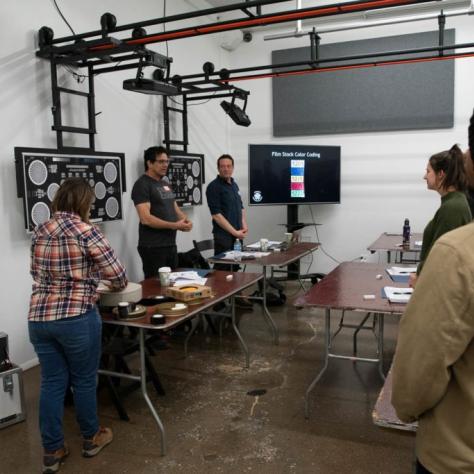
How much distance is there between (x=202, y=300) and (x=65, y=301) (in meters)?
0.84

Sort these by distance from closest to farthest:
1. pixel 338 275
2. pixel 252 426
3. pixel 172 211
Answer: pixel 252 426 → pixel 338 275 → pixel 172 211

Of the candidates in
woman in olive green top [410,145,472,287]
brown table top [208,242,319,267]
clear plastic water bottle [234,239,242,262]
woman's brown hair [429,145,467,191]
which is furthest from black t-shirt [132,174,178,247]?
woman's brown hair [429,145,467,191]

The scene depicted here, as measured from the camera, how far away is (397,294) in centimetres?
274

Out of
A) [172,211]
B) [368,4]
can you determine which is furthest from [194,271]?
[368,4]

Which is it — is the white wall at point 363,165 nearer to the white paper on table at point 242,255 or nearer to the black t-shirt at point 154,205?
the white paper on table at point 242,255

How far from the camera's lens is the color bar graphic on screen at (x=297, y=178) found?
5949 millimetres

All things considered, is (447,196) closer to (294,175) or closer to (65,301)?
(65,301)

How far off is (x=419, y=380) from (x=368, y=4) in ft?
8.36

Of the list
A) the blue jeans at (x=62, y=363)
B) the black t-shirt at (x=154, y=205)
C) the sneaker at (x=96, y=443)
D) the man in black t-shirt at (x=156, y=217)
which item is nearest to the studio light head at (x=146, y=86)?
the man in black t-shirt at (x=156, y=217)

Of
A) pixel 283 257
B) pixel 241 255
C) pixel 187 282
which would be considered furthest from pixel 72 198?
pixel 283 257

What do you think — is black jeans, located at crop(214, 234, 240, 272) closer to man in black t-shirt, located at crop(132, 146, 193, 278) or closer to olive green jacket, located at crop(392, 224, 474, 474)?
man in black t-shirt, located at crop(132, 146, 193, 278)

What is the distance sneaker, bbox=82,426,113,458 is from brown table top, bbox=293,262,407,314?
48.4 inches

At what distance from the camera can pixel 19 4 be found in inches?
134

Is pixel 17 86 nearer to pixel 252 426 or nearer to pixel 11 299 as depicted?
pixel 11 299
